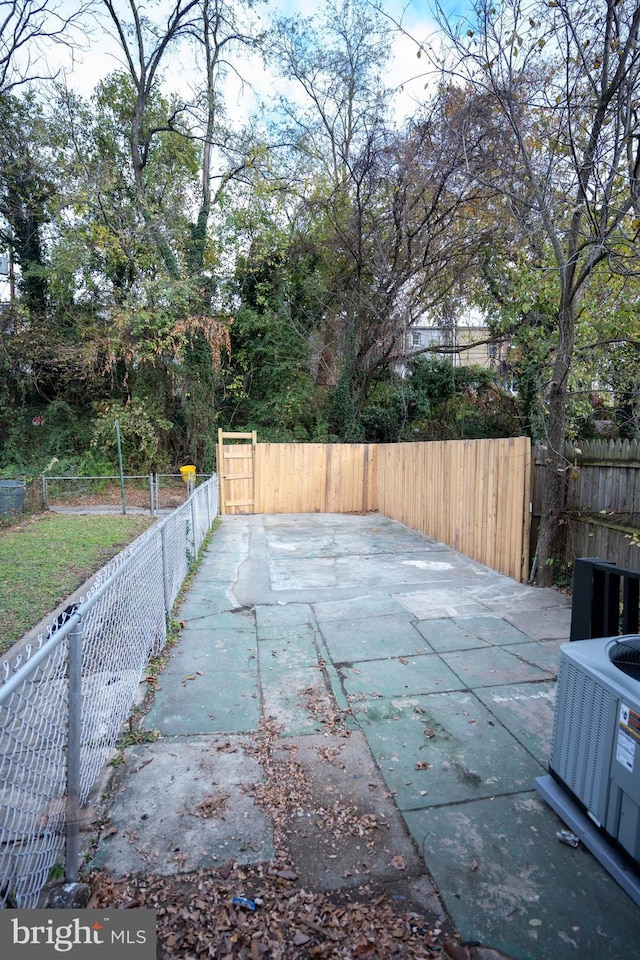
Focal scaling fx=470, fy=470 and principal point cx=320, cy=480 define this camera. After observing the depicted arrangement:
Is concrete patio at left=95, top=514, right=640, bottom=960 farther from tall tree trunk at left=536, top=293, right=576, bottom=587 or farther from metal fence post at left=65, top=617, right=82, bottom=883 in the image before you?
tall tree trunk at left=536, top=293, right=576, bottom=587

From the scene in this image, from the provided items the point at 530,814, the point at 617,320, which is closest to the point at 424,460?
the point at 617,320

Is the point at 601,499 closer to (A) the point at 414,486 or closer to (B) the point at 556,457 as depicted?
(B) the point at 556,457

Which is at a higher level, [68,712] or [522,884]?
[68,712]

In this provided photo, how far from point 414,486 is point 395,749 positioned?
6.84 metres

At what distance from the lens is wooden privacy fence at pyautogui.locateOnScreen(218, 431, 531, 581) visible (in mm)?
5680

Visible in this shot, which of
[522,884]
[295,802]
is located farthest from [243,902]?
[522,884]

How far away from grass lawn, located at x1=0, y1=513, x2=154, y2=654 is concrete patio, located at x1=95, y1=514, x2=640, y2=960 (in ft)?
4.62

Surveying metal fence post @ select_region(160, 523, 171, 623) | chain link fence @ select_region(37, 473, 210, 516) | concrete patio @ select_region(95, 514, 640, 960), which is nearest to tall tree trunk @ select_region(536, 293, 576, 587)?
concrete patio @ select_region(95, 514, 640, 960)

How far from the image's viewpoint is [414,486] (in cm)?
909

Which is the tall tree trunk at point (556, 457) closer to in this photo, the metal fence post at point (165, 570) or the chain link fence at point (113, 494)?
the metal fence post at point (165, 570)

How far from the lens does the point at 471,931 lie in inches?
61.2

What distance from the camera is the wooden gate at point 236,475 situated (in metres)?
11.1

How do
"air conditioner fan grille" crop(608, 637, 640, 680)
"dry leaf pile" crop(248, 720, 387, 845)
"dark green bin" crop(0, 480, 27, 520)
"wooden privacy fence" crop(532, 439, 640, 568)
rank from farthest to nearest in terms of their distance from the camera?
"dark green bin" crop(0, 480, 27, 520), "wooden privacy fence" crop(532, 439, 640, 568), "dry leaf pile" crop(248, 720, 387, 845), "air conditioner fan grille" crop(608, 637, 640, 680)

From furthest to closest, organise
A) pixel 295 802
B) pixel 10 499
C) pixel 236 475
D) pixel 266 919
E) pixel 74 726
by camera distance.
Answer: pixel 236 475 < pixel 10 499 < pixel 295 802 < pixel 74 726 < pixel 266 919
